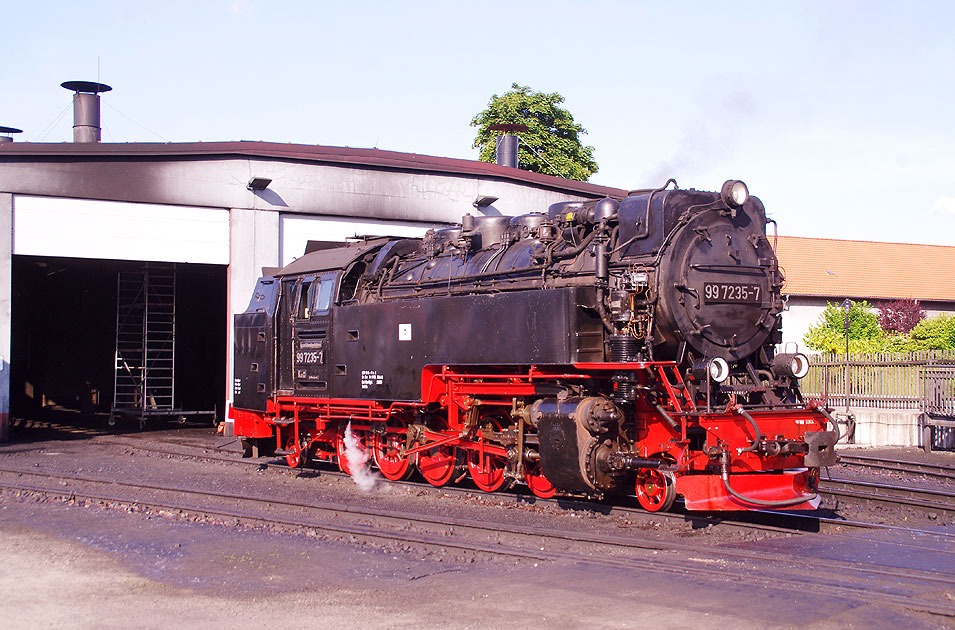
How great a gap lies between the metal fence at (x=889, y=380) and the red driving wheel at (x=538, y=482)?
30.3ft

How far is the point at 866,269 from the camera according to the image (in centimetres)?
3812

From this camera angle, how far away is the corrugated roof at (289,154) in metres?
17.9

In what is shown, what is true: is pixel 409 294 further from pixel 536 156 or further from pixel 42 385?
pixel 536 156

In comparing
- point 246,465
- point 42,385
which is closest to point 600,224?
point 246,465

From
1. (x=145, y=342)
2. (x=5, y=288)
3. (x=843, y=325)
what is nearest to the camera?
(x=5, y=288)

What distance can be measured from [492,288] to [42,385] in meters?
27.0

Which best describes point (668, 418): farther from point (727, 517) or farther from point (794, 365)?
point (794, 365)

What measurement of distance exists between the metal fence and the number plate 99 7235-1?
Result: 8.60 meters

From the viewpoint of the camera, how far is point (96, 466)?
47.4ft

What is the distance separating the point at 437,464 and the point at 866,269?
3210 cm

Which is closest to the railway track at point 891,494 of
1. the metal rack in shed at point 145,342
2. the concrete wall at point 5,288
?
the concrete wall at point 5,288

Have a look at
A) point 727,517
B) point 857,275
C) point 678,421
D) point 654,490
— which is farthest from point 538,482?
point 857,275

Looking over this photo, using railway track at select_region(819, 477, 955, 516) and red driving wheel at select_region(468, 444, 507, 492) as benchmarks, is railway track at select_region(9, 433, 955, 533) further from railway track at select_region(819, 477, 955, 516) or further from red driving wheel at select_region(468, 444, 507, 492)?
red driving wheel at select_region(468, 444, 507, 492)

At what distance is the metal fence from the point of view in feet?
58.3
